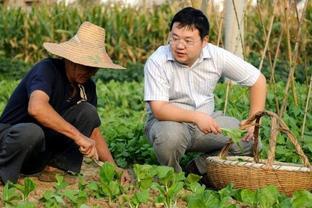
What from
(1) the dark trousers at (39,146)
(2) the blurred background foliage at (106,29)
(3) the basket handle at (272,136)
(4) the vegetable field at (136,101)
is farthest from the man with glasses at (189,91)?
(2) the blurred background foliage at (106,29)

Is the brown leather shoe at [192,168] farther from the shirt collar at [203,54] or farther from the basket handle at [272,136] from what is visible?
the shirt collar at [203,54]

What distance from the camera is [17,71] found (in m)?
13.9

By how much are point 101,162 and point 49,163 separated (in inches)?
16.4

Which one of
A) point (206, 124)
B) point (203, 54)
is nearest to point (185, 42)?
point (203, 54)

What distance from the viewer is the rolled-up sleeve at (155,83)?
5195 mm

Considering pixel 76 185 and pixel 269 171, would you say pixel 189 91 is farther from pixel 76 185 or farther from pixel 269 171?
pixel 76 185

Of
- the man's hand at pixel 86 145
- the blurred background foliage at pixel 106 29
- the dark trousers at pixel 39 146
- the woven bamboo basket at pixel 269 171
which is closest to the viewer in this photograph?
the man's hand at pixel 86 145

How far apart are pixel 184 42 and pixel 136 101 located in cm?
396

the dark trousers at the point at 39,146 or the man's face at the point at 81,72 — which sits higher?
the man's face at the point at 81,72

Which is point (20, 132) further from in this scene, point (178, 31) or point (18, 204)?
point (178, 31)

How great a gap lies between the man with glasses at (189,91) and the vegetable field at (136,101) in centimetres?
26

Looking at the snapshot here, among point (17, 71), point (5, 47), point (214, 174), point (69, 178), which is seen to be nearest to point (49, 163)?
point (69, 178)

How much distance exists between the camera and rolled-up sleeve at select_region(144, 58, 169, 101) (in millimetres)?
5195

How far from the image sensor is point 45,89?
4.88 metres
